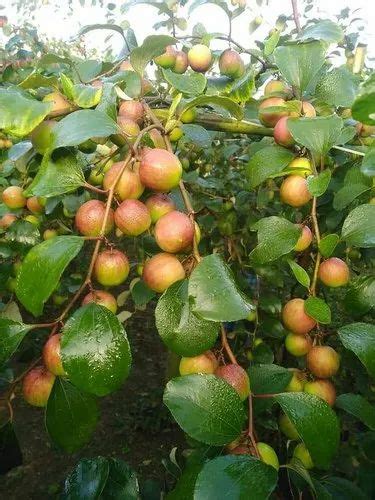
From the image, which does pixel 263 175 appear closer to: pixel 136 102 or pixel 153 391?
pixel 136 102

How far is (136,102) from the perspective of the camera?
1.88ft

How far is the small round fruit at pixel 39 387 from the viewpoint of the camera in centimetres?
45

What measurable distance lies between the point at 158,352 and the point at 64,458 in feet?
3.21

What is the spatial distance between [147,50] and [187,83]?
0.07 meters

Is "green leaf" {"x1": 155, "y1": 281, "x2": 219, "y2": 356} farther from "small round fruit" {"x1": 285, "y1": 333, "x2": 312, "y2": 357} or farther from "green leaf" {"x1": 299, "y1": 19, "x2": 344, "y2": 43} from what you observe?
"green leaf" {"x1": 299, "y1": 19, "x2": 344, "y2": 43}

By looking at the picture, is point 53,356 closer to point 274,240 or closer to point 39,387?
point 39,387

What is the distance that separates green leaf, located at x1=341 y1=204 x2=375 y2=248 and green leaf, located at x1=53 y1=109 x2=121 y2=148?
11.7 inches

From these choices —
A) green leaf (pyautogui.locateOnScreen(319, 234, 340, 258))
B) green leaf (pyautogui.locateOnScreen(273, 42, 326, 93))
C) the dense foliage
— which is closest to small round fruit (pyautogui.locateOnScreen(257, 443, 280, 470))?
the dense foliage

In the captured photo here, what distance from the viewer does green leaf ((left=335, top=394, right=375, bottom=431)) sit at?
1.90 feet

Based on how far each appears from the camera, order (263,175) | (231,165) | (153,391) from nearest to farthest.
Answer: (263,175) < (231,165) < (153,391)

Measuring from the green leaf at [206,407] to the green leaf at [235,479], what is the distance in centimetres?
3

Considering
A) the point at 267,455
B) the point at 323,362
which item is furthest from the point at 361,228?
the point at 267,455

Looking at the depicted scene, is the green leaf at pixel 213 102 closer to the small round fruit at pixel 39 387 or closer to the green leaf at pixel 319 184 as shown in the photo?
the green leaf at pixel 319 184

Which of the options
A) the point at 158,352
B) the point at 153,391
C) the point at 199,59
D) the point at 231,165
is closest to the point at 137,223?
the point at 199,59
